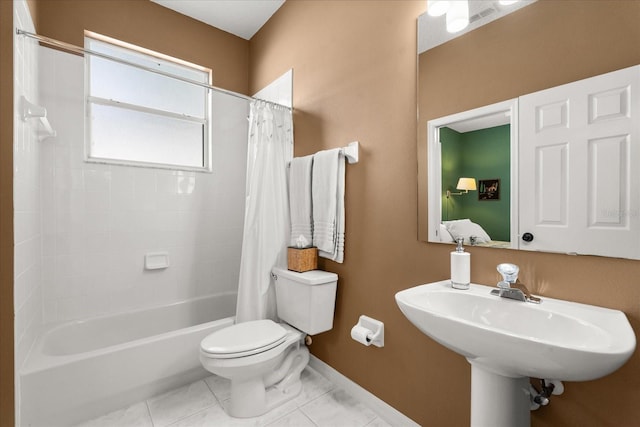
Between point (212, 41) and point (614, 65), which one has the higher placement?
point (212, 41)

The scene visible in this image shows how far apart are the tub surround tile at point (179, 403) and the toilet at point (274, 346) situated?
18 cm

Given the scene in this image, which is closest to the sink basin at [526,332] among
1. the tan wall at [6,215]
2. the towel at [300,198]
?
the towel at [300,198]

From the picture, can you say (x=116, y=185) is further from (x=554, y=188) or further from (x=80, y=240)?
(x=554, y=188)

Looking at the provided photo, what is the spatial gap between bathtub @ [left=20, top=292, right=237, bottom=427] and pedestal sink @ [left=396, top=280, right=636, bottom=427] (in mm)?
1490

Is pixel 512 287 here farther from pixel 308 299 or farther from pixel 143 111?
pixel 143 111

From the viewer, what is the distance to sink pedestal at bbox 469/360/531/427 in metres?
0.94

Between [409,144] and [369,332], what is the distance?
1.03m

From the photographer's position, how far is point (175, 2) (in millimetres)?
2369

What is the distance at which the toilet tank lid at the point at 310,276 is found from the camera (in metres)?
1.76

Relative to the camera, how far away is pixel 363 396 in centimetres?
173

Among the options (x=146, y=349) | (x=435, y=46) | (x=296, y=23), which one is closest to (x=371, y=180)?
(x=435, y=46)

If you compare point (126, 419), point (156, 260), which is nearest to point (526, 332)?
point (126, 419)

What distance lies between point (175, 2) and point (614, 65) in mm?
2862

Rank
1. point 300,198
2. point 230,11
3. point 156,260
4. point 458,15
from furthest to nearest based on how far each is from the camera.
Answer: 1. point 230,11
2. point 156,260
3. point 300,198
4. point 458,15
